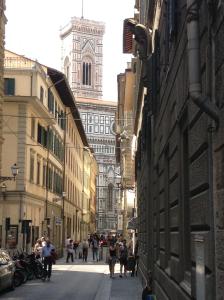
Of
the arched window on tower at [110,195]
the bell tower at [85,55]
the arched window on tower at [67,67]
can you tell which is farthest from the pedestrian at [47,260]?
the arched window on tower at [67,67]

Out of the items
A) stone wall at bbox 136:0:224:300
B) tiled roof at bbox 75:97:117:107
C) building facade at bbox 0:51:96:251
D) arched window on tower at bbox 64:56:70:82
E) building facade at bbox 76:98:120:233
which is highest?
arched window on tower at bbox 64:56:70:82

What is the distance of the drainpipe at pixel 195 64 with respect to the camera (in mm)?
5016

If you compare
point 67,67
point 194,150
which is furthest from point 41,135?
point 67,67

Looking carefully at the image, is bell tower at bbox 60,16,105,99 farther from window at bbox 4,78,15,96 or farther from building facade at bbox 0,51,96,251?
window at bbox 4,78,15,96

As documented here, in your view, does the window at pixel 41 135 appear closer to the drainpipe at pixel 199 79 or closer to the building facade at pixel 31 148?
the building facade at pixel 31 148

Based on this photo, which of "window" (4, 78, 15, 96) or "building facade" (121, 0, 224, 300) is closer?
"building facade" (121, 0, 224, 300)

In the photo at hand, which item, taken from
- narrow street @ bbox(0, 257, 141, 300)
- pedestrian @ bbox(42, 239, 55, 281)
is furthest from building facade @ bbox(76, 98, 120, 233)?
pedestrian @ bbox(42, 239, 55, 281)

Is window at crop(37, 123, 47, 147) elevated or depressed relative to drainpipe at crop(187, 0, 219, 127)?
elevated

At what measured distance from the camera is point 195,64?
17.4ft

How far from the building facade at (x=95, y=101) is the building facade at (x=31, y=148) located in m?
89.1

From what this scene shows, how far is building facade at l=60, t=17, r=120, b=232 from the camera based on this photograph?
15100 cm

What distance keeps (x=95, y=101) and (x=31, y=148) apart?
373 ft

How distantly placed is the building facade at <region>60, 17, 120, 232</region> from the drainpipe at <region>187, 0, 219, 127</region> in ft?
441

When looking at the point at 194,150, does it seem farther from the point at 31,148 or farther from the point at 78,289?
the point at 31,148
